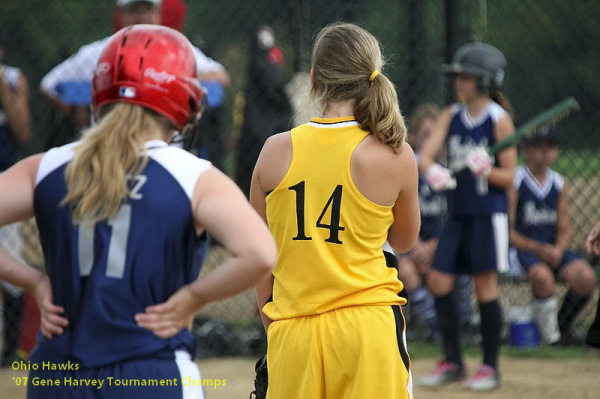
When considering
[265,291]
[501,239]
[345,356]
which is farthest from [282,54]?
[345,356]

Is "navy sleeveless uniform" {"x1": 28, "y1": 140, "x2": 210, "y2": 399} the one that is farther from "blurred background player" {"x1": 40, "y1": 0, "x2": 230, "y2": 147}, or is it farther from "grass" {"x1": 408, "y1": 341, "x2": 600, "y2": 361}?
"grass" {"x1": 408, "y1": 341, "x2": 600, "y2": 361}

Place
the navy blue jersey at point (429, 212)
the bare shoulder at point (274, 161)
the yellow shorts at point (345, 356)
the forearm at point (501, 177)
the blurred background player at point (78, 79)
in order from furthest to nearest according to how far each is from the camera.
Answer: the navy blue jersey at point (429, 212) < the blurred background player at point (78, 79) < the forearm at point (501, 177) < the bare shoulder at point (274, 161) < the yellow shorts at point (345, 356)

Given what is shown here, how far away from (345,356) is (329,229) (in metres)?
0.37

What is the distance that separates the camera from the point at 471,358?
19.0 feet

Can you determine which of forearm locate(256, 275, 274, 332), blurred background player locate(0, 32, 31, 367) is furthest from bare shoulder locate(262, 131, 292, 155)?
blurred background player locate(0, 32, 31, 367)

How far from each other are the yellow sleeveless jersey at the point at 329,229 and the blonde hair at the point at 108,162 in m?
0.63

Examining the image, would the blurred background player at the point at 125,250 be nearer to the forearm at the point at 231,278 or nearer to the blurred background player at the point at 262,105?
the forearm at the point at 231,278

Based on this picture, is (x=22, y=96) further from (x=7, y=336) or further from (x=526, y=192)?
(x=526, y=192)

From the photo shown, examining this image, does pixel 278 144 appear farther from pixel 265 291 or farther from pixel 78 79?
pixel 78 79

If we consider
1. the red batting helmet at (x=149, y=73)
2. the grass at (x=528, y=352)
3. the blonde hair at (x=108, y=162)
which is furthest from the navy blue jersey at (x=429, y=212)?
the blonde hair at (x=108, y=162)

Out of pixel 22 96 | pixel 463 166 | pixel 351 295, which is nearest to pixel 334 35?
pixel 351 295

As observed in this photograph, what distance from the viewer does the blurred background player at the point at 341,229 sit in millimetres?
2510

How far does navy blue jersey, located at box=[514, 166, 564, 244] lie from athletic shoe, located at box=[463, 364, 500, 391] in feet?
5.70

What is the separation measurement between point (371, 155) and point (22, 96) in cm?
359
